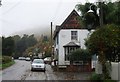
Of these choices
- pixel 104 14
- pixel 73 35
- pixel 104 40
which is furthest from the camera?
pixel 73 35

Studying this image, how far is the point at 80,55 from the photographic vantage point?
40.4 meters

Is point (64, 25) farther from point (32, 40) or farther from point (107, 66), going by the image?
point (32, 40)

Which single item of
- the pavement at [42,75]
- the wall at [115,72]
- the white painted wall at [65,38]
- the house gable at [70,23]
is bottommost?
the pavement at [42,75]

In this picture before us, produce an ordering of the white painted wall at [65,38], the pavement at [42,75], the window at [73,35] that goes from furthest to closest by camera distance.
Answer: the window at [73,35], the white painted wall at [65,38], the pavement at [42,75]

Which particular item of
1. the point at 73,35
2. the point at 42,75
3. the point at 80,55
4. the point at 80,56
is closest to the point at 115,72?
the point at 42,75

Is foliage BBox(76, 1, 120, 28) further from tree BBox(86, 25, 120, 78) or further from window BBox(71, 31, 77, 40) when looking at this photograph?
window BBox(71, 31, 77, 40)

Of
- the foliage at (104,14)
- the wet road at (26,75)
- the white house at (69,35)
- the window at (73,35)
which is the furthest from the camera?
the window at (73,35)

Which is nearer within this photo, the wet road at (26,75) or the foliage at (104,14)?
the foliage at (104,14)

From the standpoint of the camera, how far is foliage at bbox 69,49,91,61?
39981 mm

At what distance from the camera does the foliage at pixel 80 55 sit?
131ft

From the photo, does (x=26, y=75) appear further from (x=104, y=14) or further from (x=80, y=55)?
(x=80, y=55)

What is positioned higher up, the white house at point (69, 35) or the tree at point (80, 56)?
the white house at point (69, 35)

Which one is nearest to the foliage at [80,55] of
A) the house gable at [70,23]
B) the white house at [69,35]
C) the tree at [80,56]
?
the tree at [80,56]

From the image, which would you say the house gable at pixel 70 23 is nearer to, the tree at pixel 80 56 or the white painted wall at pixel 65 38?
the white painted wall at pixel 65 38
